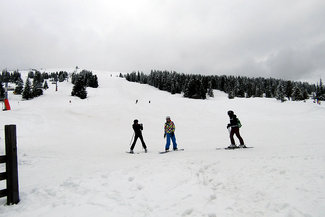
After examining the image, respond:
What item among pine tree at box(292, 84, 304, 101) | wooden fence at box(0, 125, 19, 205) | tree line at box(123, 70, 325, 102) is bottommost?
wooden fence at box(0, 125, 19, 205)

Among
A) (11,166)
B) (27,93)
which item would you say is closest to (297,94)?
(11,166)

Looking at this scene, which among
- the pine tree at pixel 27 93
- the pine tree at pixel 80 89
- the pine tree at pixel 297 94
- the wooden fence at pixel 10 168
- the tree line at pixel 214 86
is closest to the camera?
the wooden fence at pixel 10 168

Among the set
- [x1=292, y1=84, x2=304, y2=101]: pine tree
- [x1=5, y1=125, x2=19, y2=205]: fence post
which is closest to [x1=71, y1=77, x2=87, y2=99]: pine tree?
[x1=5, y1=125, x2=19, y2=205]: fence post

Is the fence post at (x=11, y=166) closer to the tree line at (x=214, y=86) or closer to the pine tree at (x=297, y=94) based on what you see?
the tree line at (x=214, y=86)

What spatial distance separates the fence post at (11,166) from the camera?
4250 mm

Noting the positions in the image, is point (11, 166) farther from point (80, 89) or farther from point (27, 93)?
point (27, 93)

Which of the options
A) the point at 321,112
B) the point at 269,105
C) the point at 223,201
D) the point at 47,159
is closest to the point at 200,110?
the point at 269,105

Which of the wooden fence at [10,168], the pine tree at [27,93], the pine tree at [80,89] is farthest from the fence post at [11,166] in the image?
the pine tree at [27,93]

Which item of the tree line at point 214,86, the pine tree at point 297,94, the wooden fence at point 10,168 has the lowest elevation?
the wooden fence at point 10,168

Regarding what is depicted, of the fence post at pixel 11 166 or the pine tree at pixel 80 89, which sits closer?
the fence post at pixel 11 166

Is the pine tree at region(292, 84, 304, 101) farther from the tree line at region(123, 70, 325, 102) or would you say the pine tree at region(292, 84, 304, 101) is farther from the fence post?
the fence post

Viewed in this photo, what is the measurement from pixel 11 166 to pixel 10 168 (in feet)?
0.16

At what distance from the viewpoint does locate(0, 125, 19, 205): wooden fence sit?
4.23 metres

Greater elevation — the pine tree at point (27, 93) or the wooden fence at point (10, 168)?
the pine tree at point (27, 93)
